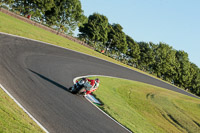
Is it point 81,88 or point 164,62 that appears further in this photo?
point 164,62

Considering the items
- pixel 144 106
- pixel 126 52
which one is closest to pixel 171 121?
pixel 144 106

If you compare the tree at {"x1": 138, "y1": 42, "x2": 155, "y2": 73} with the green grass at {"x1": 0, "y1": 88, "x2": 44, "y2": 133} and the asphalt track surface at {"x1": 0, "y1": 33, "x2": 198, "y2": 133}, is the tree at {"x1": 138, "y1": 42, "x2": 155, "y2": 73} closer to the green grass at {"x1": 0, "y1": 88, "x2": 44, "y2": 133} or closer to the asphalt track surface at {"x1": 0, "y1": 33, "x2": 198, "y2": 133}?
the asphalt track surface at {"x1": 0, "y1": 33, "x2": 198, "y2": 133}

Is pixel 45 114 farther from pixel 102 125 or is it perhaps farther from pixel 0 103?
pixel 102 125

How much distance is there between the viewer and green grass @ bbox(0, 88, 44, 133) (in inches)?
229

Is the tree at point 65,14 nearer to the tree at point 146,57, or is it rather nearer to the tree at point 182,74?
the tree at point 146,57

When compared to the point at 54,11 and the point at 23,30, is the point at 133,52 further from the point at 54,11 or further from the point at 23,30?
the point at 23,30

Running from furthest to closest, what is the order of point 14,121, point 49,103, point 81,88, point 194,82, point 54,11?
point 194,82, point 54,11, point 81,88, point 49,103, point 14,121

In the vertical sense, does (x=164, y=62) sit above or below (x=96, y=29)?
below

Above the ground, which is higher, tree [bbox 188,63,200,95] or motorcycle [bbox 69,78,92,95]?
tree [bbox 188,63,200,95]

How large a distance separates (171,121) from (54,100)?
40.3ft

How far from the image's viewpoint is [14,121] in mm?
6344

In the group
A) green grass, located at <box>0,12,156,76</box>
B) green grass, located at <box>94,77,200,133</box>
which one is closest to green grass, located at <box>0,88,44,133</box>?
green grass, located at <box>94,77,200,133</box>

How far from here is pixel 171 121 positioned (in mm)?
18234

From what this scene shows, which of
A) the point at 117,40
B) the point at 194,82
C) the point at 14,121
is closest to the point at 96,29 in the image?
the point at 117,40
